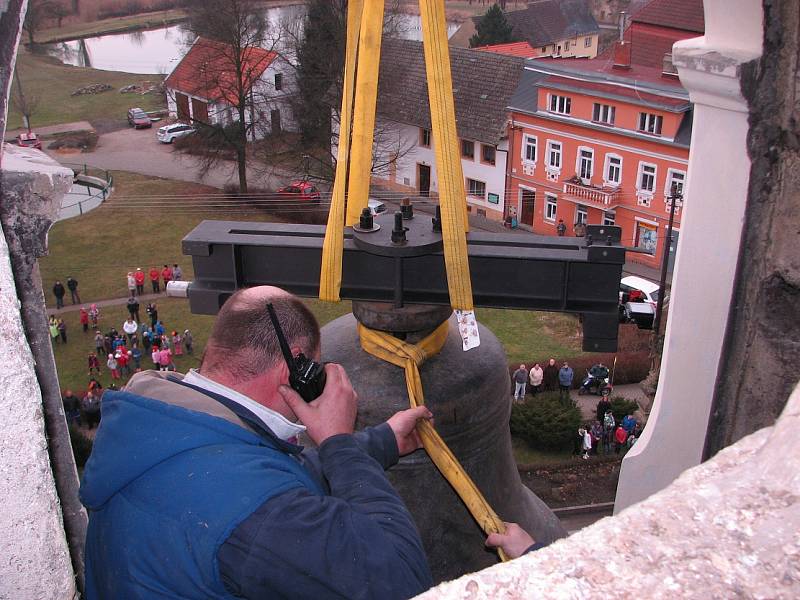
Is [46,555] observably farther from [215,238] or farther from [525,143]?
[525,143]

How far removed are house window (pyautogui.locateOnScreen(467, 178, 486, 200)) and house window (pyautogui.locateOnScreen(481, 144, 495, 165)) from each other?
0.68 metres

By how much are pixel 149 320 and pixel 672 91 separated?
43.2ft

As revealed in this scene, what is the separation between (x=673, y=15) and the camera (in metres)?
23.2

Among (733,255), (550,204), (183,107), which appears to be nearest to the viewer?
(733,255)

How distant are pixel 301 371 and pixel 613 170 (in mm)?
21211

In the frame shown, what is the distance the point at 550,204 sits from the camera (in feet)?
78.9

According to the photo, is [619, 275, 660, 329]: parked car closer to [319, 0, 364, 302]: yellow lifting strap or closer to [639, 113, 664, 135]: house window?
[639, 113, 664, 135]: house window

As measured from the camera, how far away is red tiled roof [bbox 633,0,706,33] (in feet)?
74.3

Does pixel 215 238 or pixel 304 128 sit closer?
pixel 215 238

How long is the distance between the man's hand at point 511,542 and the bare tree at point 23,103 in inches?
1140

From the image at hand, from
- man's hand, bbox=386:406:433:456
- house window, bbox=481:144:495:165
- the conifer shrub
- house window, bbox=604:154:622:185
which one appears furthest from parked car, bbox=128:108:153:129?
man's hand, bbox=386:406:433:456

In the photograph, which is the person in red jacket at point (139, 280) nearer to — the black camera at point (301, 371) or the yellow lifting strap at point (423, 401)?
the yellow lifting strap at point (423, 401)

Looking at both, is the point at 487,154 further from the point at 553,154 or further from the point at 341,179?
the point at 341,179

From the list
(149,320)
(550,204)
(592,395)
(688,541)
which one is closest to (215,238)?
(688,541)
